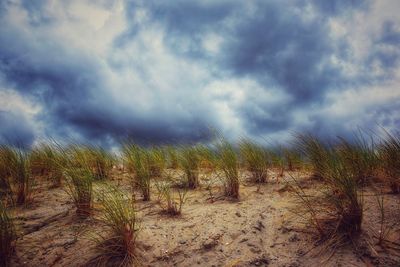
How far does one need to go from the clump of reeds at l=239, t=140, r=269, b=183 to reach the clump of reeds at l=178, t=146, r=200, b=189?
0.77 m

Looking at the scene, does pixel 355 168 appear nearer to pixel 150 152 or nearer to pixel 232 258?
pixel 232 258

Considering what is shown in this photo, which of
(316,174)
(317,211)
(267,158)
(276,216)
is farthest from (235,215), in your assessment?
(267,158)

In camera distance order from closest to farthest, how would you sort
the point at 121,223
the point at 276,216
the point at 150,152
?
the point at 121,223, the point at 276,216, the point at 150,152

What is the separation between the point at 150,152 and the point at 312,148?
2839 millimetres

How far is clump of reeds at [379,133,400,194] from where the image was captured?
3340 mm

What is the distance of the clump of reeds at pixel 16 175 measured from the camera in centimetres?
371

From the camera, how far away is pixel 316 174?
4.21 metres

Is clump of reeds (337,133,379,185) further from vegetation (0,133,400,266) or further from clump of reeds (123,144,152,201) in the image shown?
clump of reeds (123,144,152,201)

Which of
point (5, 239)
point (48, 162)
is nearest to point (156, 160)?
point (48, 162)

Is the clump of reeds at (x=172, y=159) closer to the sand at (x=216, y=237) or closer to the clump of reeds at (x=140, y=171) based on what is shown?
the clump of reeds at (x=140, y=171)

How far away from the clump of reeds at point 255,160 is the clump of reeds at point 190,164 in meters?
0.77

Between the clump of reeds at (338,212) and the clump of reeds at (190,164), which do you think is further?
the clump of reeds at (190,164)

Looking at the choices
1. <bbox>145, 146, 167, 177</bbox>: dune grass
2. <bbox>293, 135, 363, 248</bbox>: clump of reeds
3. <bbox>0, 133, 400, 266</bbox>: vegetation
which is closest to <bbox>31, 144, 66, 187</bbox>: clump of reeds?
<bbox>0, 133, 400, 266</bbox>: vegetation

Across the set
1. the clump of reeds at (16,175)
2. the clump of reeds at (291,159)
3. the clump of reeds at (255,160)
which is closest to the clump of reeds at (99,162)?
the clump of reeds at (16,175)
